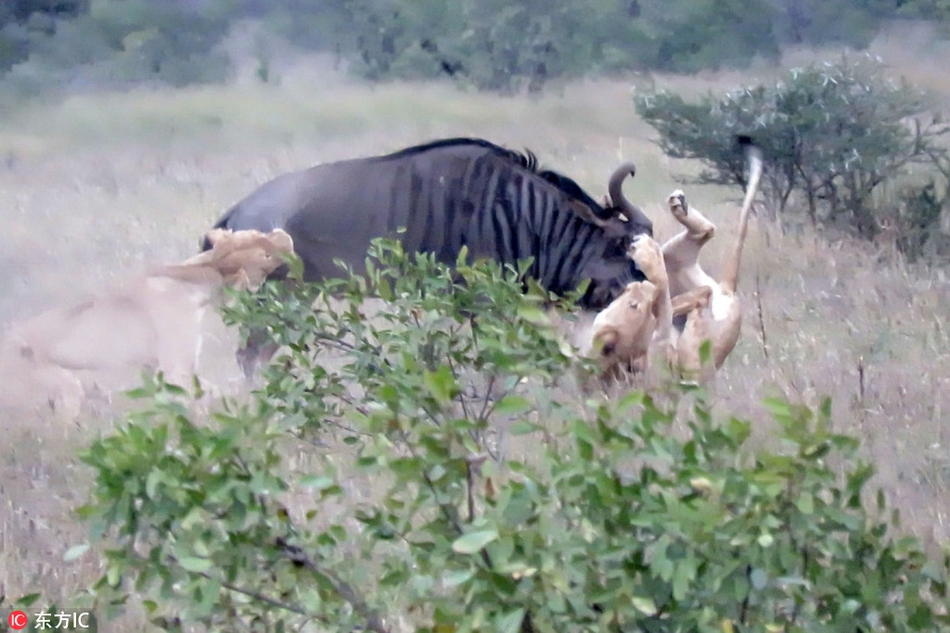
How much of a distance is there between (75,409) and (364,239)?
691 mm

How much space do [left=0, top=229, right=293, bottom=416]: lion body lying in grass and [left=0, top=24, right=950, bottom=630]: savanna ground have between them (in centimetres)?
4

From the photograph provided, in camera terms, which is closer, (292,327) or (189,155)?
(292,327)

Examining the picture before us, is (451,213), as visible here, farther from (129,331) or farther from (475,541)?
(475,541)

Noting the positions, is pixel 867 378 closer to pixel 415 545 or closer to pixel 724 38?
pixel 724 38

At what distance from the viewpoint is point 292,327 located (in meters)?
1.76

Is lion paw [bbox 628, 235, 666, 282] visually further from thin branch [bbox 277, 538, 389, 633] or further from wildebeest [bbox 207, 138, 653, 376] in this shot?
thin branch [bbox 277, 538, 389, 633]

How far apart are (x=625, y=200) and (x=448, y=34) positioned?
20.9 inches

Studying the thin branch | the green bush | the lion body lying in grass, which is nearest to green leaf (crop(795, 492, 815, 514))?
the green bush

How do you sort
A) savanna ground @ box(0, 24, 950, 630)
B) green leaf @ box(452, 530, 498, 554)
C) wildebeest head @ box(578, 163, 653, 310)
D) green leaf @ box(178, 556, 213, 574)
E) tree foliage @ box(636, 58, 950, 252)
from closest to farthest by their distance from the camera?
green leaf @ box(452, 530, 498, 554) → green leaf @ box(178, 556, 213, 574) → savanna ground @ box(0, 24, 950, 630) → wildebeest head @ box(578, 163, 653, 310) → tree foliage @ box(636, 58, 950, 252)

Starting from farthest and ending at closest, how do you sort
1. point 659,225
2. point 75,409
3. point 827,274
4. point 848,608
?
point 827,274 < point 659,225 < point 75,409 < point 848,608

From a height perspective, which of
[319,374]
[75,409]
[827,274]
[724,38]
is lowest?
[75,409]

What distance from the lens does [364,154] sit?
7.09 feet

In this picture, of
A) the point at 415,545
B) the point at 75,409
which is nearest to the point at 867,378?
the point at 415,545

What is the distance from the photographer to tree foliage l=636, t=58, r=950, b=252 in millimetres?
2203
